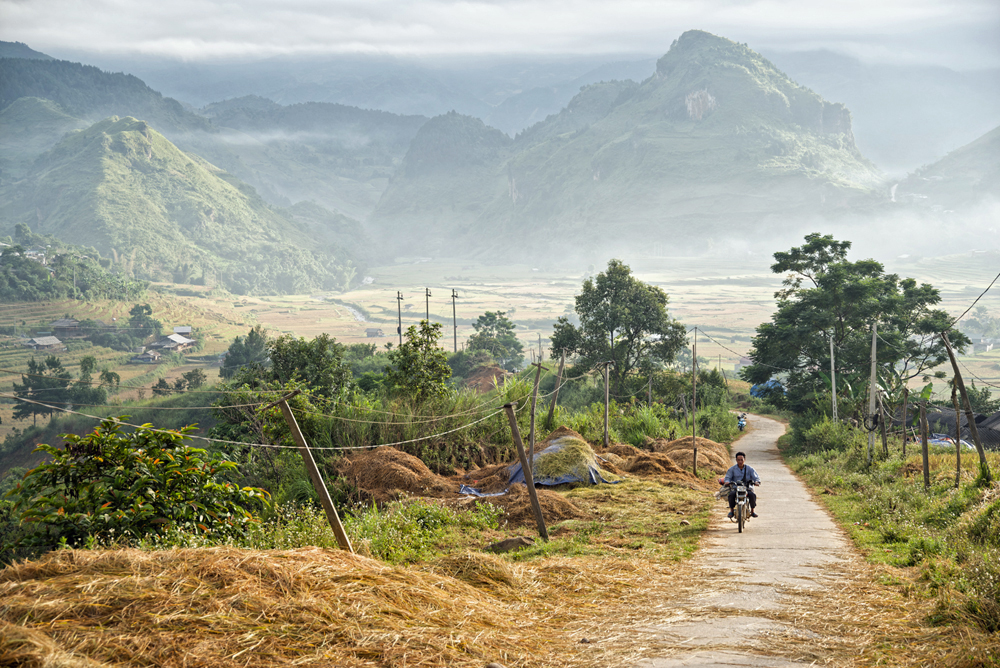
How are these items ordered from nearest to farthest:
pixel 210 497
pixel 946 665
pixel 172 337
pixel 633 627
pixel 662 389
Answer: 1. pixel 946 665
2. pixel 633 627
3. pixel 210 497
4. pixel 662 389
5. pixel 172 337

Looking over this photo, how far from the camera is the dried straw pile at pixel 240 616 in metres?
4.58

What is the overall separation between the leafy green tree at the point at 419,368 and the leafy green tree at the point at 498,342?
51.9m

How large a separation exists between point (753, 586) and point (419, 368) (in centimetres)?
1544

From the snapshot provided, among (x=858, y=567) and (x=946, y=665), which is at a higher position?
(x=946, y=665)

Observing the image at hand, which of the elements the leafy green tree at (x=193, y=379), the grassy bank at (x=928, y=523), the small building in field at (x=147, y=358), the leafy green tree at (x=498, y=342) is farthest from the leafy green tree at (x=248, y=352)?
the grassy bank at (x=928, y=523)

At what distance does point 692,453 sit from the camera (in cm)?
2250

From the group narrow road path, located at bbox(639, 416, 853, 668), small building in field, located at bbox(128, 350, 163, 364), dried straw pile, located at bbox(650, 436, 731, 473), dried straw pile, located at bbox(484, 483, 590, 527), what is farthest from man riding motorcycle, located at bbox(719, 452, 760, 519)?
small building in field, located at bbox(128, 350, 163, 364)

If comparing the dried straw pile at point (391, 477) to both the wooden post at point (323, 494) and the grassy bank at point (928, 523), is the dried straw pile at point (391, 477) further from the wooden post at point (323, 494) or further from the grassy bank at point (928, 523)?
the grassy bank at point (928, 523)

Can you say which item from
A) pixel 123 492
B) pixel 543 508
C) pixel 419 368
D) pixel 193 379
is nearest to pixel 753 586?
pixel 543 508

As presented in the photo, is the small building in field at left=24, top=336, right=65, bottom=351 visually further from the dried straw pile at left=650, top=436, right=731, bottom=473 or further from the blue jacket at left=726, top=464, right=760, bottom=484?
the blue jacket at left=726, top=464, right=760, bottom=484

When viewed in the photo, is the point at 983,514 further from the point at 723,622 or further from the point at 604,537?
the point at 723,622

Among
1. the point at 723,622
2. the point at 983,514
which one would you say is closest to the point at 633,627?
the point at 723,622

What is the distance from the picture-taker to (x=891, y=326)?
42.0 meters

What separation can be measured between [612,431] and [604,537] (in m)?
15.8
